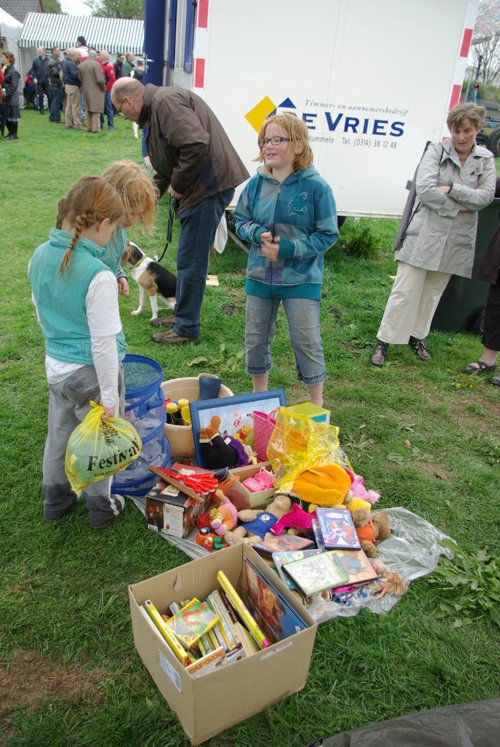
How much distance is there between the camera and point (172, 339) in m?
4.59

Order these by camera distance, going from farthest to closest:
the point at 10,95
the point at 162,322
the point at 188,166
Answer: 1. the point at 10,95
2. the point at 162,322
3. the point at 188,166

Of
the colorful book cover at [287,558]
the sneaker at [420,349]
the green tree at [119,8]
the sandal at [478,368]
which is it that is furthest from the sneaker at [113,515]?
the green tree at [119,8]

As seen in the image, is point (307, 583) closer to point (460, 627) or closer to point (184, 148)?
point (460, 627)

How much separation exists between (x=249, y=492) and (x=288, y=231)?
1448 mm

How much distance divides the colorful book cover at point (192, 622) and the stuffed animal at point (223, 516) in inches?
20.3

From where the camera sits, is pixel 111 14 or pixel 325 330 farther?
pixel 111 14

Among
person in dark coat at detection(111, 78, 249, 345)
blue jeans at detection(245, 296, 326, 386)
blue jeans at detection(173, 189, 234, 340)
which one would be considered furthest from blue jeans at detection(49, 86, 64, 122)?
blue jeans at detection(245, 296, 326, 386)

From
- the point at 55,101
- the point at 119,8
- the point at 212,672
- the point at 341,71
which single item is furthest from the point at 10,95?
the point at 119,8

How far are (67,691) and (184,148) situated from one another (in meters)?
3.40

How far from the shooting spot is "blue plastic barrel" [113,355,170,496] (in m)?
2.83

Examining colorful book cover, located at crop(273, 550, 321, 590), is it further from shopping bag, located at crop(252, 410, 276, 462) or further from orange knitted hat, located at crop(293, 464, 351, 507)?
shopping bag, located at crop(252, 410, 276, 462)

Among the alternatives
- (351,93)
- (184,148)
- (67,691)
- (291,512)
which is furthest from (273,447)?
(351,93)

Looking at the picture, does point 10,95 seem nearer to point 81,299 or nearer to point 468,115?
point 468,115

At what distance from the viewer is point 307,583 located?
2316 millimetres
